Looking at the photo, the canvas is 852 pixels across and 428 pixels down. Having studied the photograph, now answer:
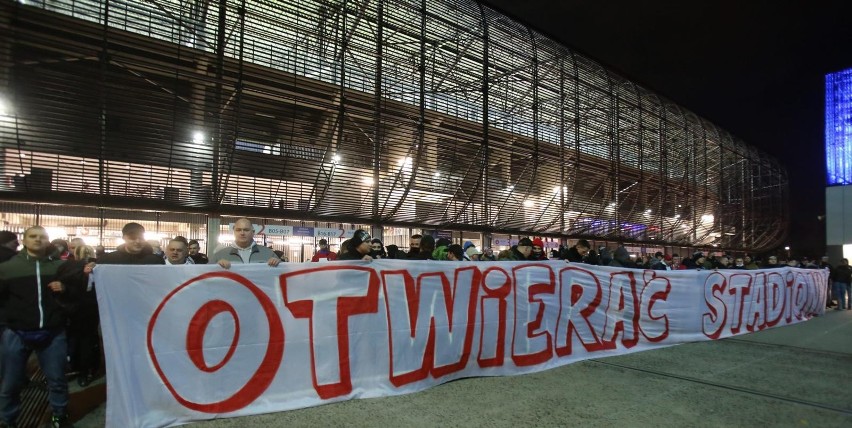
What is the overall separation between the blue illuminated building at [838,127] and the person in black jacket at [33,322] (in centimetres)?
4394

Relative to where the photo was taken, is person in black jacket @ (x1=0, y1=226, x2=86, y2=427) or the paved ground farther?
the paved ground

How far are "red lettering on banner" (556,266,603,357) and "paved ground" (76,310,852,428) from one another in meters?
0.32

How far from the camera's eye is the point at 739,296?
9688 mm

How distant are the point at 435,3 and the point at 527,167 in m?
6.46

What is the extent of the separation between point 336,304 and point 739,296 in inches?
337

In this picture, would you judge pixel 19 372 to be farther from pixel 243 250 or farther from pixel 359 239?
pixel 359 239

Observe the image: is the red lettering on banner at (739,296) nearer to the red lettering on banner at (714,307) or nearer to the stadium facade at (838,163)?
the red lettering on banner at (714,307)

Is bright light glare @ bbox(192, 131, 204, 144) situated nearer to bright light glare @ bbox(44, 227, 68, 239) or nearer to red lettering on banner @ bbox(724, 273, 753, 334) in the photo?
bright light glare @ bbox(44, 227, 68, 239)

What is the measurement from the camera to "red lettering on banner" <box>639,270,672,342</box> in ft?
25.7

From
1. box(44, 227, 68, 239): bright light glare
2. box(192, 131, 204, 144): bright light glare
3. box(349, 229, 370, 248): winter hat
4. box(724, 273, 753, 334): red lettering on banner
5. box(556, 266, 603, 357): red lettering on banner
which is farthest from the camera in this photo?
box(192, 131, 204, 144): bright light glare

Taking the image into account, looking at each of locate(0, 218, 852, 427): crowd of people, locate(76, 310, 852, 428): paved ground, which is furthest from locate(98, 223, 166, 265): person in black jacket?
locate(76, 310, 852, 428): paved ground

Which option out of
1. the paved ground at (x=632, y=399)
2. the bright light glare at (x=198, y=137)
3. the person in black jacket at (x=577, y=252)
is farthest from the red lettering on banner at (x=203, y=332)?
the bright light glare at (x=198, y=137)

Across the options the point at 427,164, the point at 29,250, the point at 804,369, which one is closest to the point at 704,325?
the point at 804,369

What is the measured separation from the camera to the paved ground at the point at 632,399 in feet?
14.2
